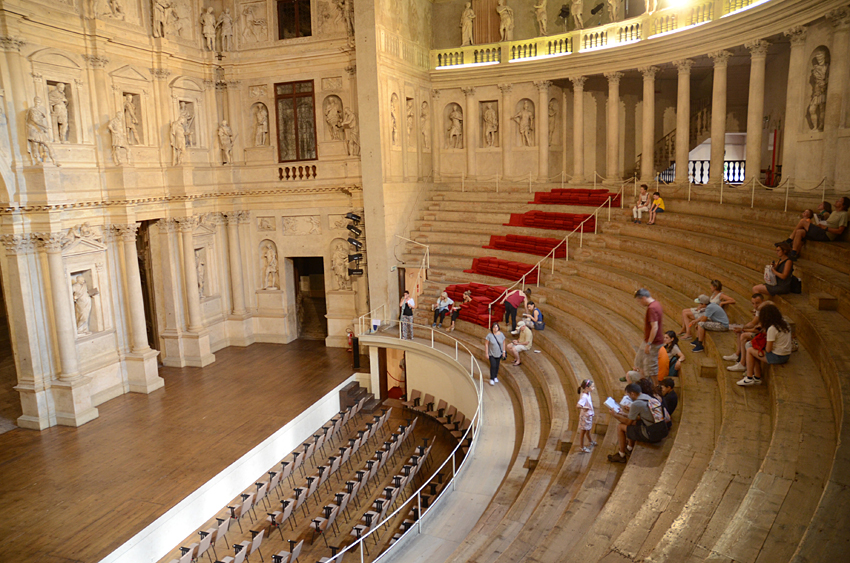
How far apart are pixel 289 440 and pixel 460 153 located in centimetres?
1378

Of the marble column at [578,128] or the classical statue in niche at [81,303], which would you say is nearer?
the classical statue in niche at [81,303]

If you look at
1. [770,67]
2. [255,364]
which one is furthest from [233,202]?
[770,67]

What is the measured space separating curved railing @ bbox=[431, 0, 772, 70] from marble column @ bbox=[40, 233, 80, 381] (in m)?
15.0

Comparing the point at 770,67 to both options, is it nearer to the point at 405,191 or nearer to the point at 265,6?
the point at 405,191

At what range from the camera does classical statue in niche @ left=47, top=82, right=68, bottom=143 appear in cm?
1578

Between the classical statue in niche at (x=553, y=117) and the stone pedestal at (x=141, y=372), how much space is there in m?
16.4

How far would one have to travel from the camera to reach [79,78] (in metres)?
16.5

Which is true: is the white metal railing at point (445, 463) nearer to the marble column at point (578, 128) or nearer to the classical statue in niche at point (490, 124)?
the classical statue in niche at point (490, 124)

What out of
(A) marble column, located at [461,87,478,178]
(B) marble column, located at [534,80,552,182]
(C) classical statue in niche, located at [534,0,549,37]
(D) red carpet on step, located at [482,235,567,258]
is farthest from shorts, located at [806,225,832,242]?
(A) marble column, located at [461,87,478,178]

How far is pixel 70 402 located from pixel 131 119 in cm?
849

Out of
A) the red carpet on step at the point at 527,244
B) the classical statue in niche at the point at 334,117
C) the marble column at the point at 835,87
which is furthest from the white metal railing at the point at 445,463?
the marble column at the point at 835,87

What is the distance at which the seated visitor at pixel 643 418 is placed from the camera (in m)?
8.03

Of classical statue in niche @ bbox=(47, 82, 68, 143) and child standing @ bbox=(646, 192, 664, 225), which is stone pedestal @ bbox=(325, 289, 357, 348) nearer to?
classical statue in niche @ bbox=(47, 82, 68, 143)

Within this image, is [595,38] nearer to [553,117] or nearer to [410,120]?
[553,117]
